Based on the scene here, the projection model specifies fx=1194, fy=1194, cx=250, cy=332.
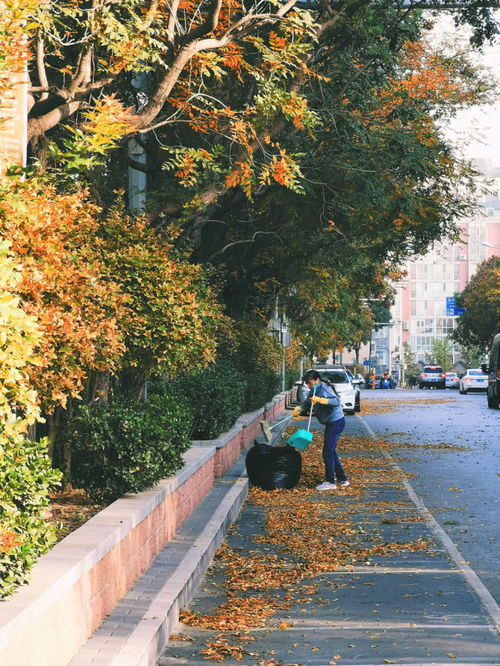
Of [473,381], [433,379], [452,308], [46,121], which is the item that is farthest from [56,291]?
[452,308]

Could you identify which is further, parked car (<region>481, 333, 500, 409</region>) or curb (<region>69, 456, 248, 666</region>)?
parked car (<region>481, 333, 500, 409</region>)

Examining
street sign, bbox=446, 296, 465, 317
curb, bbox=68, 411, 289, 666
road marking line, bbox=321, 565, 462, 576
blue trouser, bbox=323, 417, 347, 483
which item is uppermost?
street sign, bbox=446, 296, 465, 317

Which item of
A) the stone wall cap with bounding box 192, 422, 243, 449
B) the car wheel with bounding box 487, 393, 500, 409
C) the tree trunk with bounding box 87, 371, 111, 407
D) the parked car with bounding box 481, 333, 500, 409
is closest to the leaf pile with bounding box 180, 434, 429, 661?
the stone wall cap with bounding box 192, 422, 243, 449

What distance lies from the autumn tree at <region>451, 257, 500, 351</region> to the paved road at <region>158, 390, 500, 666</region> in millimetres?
84348

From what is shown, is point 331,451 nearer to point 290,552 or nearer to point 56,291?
point 290,552

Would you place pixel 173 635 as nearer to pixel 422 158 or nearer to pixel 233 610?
pixel 233 610

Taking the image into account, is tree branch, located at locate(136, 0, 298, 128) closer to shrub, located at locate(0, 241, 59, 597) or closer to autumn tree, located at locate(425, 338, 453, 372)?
shrub, located at locate(0, 241, 59, 597)

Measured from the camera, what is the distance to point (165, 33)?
1325 cm

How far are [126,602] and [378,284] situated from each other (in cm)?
3219

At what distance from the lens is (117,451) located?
10.0m

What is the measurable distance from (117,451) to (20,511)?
3.81 metres

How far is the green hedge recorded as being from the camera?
18.3ft

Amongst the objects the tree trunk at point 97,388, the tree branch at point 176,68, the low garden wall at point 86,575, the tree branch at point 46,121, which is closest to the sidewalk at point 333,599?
the low garden wall at point 86,575

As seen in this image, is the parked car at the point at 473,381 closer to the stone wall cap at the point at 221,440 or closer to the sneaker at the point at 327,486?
the stone wall cap at the point at 221,440
